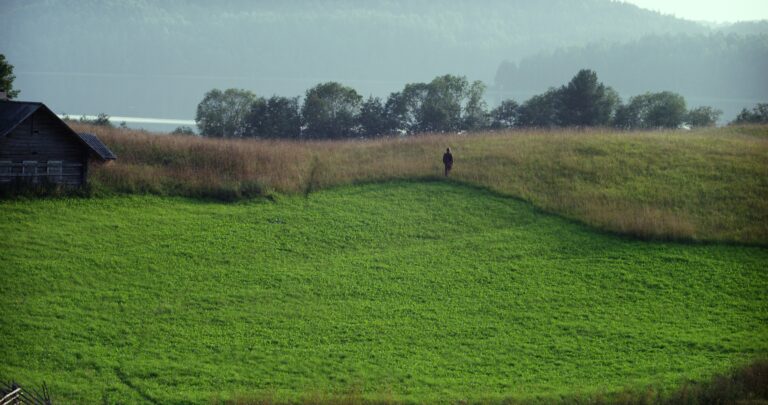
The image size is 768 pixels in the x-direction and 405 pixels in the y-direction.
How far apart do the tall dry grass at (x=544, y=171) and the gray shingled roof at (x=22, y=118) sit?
1033 mm

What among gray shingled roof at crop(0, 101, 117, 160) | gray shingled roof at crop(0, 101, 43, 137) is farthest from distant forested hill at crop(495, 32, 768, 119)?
gray shingled roof at crop(0, 101, 43, 137)

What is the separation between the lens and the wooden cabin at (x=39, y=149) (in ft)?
113

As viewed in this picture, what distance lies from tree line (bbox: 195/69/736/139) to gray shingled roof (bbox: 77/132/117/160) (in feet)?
74.8

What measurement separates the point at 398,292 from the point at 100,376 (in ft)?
37.1

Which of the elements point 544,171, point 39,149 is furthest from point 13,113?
point 544,171

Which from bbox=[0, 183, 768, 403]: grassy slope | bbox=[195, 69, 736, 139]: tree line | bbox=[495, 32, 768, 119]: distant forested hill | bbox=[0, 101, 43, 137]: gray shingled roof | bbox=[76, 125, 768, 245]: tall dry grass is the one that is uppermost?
bbox=[495, 32, 768, 119]: distant forested hill

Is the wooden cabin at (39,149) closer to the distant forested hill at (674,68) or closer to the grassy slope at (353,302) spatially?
the grassy slope at (353,302)

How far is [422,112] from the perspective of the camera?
65562 mm

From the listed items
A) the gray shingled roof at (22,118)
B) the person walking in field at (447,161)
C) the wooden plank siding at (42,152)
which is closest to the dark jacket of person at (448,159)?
the person walking in field at (447,161)

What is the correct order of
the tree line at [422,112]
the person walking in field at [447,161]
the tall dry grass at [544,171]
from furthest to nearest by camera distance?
the tree line at [422,112]
the person walking in field at [447,161]
the tall dry grass at [544,171]

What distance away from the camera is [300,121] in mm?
62469

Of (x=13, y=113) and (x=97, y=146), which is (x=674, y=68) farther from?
(x=13, y=113)

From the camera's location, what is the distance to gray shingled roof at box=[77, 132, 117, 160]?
36750mm

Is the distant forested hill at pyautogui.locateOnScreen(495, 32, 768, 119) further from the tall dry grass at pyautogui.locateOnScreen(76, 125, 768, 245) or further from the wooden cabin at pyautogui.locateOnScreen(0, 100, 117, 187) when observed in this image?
the wooden cabin at pyautogui.locateOnScreen(0, 100, 117, 187)
